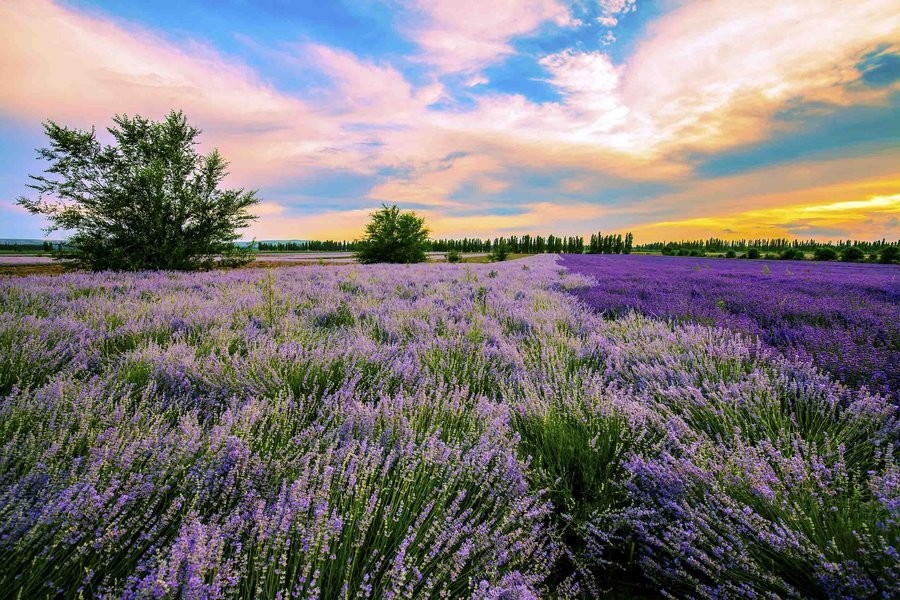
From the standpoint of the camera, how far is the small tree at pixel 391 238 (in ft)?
74.1

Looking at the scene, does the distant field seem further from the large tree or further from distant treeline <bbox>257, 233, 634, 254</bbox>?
distant treeline <bbox>257, 233, 634, 254</bbox>

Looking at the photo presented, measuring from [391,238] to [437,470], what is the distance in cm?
2171

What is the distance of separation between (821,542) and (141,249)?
13.5 m

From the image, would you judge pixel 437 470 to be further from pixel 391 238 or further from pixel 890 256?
pixel 890 256

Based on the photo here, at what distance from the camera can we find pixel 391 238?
74.0 feet

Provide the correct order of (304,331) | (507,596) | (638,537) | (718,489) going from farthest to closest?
(304,331) < (638,537) < (718,489) < (507,596)

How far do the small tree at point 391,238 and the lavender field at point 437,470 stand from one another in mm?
19424

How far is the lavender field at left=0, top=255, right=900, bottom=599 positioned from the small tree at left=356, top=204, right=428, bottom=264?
19424 millimetres

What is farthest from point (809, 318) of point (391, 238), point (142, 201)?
point (391, 238)

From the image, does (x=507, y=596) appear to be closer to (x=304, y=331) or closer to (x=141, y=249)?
(x=304, y=331)

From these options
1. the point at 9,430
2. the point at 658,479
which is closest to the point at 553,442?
the point at 658,479

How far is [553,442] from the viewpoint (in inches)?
76.6

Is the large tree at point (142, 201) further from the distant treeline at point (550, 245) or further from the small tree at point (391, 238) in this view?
the distant treeline at point (550, 245)

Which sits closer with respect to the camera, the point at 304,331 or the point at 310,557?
the point at 310,557
